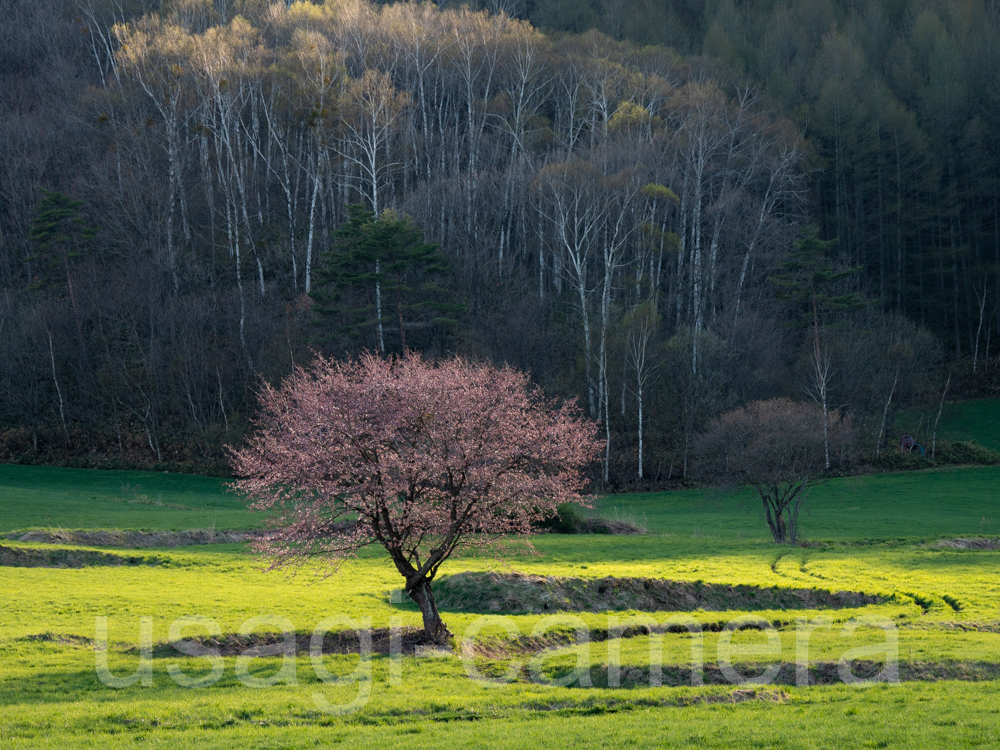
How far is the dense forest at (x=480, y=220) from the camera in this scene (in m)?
63.8

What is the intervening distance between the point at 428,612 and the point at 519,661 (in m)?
2.32

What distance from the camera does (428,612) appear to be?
1902 cm

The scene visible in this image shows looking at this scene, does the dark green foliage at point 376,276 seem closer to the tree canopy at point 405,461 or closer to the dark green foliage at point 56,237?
the dark green foliage at point 56,237

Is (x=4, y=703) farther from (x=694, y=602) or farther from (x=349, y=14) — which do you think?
(x=349, y=14)

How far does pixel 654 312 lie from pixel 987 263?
126ft

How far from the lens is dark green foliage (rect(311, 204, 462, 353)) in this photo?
6006cm

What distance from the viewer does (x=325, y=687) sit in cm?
1554

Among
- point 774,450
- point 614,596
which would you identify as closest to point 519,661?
point 614,596

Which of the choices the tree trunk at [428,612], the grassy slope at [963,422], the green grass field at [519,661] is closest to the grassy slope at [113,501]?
the green grass field at [519,661]

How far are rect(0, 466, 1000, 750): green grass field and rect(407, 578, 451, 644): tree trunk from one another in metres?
1.01

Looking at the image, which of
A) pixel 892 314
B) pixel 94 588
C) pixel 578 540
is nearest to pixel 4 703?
pixel 94 588

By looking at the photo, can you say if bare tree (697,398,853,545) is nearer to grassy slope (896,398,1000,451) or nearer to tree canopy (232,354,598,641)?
grassy slope (896,398,1000,451)

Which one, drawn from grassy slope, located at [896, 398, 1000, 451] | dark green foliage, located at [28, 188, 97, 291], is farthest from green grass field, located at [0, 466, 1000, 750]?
dark green foliage, located at [28, 188, 97, 291]

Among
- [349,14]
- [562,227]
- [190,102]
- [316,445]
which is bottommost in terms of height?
[316,445]
